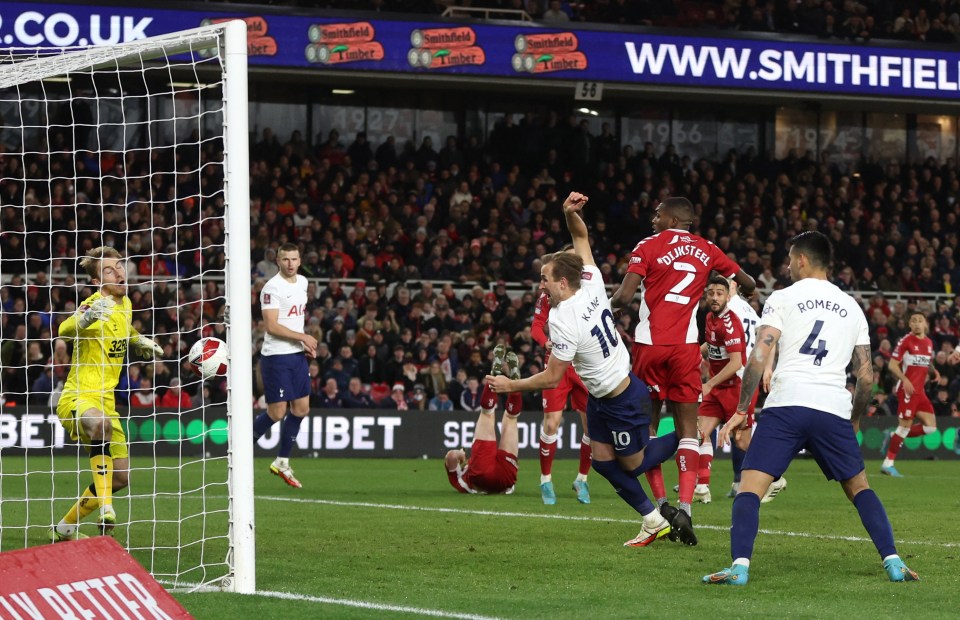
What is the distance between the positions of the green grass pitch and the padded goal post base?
406 millimetres

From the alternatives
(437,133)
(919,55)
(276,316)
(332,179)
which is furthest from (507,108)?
(276,316)

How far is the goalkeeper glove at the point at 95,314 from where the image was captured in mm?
8516

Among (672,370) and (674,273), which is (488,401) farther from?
(674,273)

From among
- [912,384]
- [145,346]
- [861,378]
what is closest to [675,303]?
[861,378]

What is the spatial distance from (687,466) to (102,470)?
159 inches

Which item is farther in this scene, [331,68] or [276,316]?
[331,68]

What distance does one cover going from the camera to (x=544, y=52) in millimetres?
25750

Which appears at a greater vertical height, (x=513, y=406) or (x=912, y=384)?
(x=513, y=406)

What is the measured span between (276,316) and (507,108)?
1823 cm

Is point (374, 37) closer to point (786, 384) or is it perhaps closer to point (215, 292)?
point (215, 292)

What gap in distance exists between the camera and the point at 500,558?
8297mm

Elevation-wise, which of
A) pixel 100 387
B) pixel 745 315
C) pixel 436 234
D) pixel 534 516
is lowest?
pixel 534 516

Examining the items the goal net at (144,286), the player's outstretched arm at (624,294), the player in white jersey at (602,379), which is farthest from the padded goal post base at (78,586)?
the player's outstretched arm at (624,294)

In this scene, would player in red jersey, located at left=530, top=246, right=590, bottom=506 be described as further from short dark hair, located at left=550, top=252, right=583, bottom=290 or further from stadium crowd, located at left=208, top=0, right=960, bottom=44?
stadium crowd, located at left=208, top=0, right=960, bottom=44
